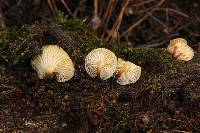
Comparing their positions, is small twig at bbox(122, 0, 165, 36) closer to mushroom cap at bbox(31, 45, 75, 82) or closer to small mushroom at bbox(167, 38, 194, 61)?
small mushroom at bbox(167, 38, 194, 61)

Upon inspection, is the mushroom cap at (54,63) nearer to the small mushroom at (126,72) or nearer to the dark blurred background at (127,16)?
the small mushroom at (126,72)

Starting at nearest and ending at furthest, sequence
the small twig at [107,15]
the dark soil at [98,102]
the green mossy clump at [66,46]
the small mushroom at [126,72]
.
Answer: the dark soil at [98,102] → the small mushroom at [126,72] → the green mossy clump at [66,46] → the small twig at [107,15]

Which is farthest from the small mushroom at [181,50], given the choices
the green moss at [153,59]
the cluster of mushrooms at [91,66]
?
the cluster of mushrooms at [91,66]

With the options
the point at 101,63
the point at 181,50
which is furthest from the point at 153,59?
the point at 101,63

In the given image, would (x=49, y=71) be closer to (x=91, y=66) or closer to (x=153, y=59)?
(x=91, y=66)

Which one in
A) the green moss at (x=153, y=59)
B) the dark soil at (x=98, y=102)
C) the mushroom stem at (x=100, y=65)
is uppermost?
the green moss at (x=153, y=59)

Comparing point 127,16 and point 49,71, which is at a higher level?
point 127,16

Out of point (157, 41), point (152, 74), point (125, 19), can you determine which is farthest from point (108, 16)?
point (152, 74)
